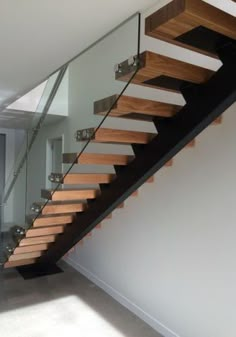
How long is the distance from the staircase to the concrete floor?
745 millimetres

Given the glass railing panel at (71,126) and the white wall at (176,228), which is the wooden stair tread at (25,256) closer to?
the glass railing panel at (71,126)

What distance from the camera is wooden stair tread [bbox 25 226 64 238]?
324 cm

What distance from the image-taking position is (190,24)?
49.8 inches

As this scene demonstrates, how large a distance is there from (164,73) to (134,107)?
0.32m

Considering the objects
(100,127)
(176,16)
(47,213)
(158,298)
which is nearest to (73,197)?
(47,213)

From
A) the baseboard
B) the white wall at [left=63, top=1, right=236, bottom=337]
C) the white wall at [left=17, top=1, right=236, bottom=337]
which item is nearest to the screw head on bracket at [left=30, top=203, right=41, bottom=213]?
the white wall at [left=17, top=1, right=236, bottom=337]

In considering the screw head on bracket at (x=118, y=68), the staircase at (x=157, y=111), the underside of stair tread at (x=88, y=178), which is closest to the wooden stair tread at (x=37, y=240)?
the staircase at (x=157, y=111)

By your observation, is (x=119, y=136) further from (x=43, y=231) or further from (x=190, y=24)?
(x=43, y=231)

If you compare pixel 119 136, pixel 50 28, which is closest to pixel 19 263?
pixel 119 136

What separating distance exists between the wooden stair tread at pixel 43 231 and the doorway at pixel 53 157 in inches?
26.5

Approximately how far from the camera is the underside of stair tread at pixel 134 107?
182 cm

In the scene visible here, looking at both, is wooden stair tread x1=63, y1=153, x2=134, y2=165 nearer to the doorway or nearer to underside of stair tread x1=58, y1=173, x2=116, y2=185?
underside of stair tread x1=58, y1=173, x2=116, y2=185

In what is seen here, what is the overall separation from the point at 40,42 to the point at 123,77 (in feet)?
5.60

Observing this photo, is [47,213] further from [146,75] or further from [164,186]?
[146,75]
